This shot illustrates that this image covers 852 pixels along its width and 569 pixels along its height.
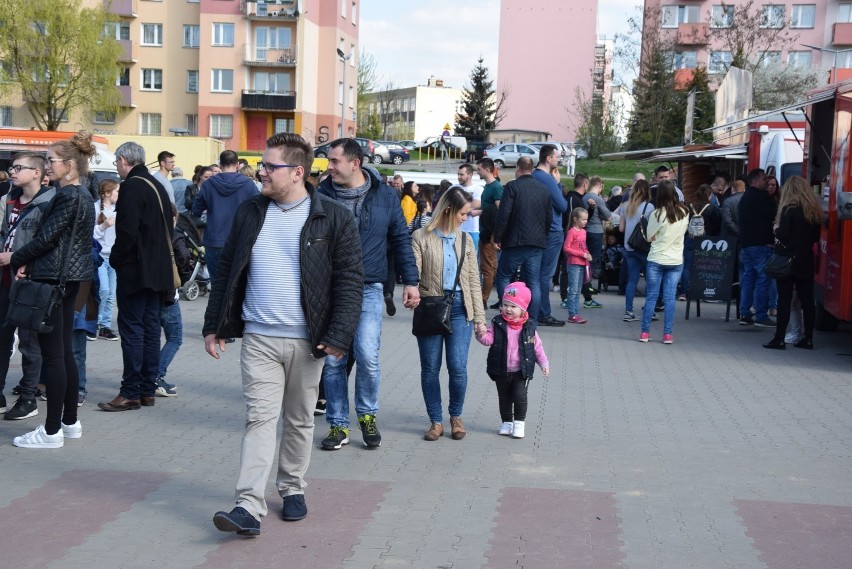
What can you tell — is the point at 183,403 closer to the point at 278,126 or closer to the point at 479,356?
the point at 479,356

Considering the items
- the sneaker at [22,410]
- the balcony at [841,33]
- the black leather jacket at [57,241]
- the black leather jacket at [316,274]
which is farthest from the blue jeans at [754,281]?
the balcony at [841,33]

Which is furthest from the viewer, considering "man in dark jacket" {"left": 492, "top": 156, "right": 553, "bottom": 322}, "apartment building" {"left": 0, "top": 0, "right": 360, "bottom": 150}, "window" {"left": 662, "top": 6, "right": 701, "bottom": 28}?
"window" {"left": 662, "top": 6, "right": 701, "bottom": 28}

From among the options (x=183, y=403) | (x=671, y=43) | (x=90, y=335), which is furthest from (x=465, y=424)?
(x=671, y=43)

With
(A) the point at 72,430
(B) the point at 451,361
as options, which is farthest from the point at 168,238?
(B) the point at 451,361

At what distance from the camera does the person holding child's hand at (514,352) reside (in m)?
8.02

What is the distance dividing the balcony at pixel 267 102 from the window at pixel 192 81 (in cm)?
341

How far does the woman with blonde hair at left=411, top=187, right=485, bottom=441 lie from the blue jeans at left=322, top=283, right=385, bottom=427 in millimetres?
497

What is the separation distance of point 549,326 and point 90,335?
592cm

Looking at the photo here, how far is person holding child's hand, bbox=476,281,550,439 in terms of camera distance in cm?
802

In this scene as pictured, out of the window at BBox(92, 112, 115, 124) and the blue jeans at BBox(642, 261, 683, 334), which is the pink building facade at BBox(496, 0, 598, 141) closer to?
the window at BBox(92, 112, 115, 124)

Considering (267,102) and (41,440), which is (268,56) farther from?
→ (41,440)

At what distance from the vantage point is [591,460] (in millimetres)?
7484

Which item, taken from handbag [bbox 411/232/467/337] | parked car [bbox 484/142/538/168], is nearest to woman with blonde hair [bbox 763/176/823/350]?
handbag [bbox 411/232/467/337]

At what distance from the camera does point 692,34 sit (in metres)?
70.8
